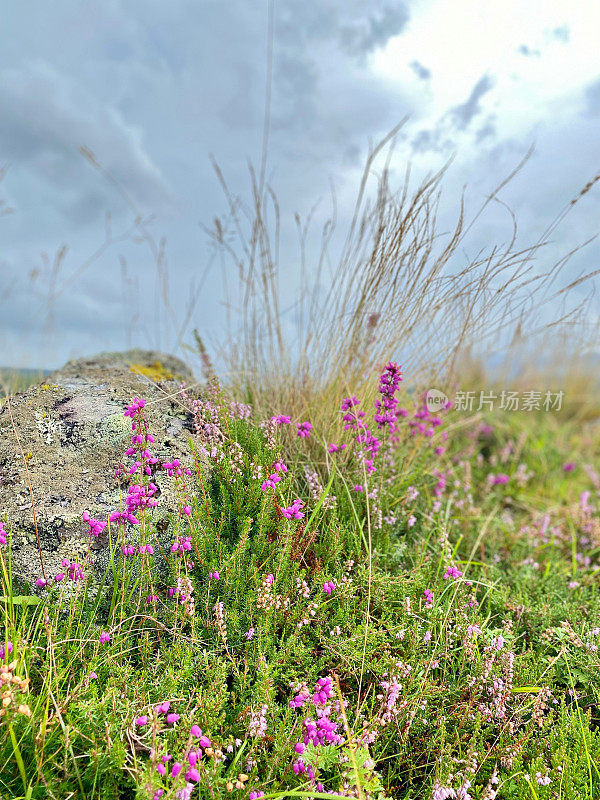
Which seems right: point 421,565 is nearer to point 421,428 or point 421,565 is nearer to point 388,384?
point 388,384

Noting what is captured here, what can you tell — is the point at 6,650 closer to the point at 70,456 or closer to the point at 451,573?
the point at 70,456

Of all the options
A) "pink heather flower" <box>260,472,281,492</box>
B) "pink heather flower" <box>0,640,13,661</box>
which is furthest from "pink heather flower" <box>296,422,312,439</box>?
"pink heather flower" <box>0,640,13,661</box>

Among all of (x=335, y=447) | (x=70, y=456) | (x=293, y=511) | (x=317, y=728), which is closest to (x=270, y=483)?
(x=293, y=511)

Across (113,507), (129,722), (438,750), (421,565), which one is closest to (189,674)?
(129,722)

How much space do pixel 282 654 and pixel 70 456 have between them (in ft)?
4.84

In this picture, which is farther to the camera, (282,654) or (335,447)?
(335,447)

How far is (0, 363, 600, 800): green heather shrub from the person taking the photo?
1831 millimetres

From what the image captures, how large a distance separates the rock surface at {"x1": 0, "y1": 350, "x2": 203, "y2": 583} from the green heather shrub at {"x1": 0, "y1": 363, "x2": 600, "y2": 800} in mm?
81

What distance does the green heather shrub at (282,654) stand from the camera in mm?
1831

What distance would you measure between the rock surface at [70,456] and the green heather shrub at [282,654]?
3.2 inches

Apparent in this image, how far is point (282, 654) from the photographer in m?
2.17

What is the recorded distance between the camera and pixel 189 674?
2051mm

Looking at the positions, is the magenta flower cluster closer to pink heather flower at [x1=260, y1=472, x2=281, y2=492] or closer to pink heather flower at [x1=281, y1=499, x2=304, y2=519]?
pink heather flower at [x1=281, y1=499, x2=304, y2=519]

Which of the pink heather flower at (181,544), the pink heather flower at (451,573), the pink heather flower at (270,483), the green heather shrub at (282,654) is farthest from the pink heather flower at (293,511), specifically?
the pink heather flower at (451,573)
